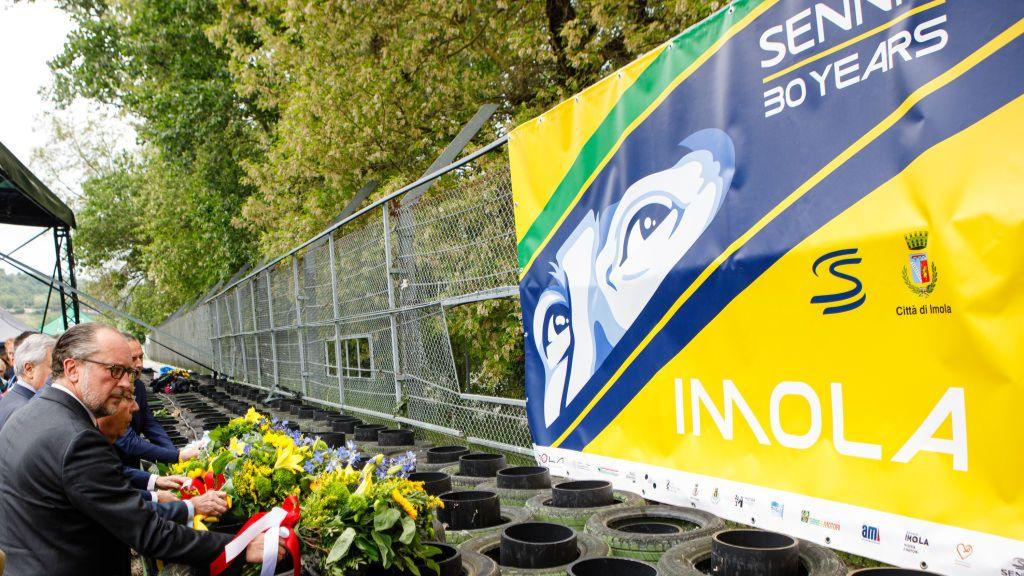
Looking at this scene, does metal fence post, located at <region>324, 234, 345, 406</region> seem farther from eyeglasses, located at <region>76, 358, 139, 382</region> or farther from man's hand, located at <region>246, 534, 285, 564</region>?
man's hand, located at <region>246, 534, 285, 564</region>

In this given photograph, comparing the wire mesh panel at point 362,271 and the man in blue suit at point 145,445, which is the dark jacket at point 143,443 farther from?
the wire mesh panel at point 362,271

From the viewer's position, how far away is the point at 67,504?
3008mm

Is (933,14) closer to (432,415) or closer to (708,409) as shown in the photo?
(708,409)

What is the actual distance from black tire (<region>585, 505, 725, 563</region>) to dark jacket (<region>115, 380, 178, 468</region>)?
11.6ft

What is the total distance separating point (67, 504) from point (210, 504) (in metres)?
0.57

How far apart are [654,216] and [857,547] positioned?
1.47 m

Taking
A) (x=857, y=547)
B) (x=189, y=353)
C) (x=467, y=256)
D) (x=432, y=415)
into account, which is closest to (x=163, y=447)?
(x=432, y=415)

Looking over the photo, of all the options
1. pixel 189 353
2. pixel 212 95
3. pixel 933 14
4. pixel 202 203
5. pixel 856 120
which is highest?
pixel 212 95

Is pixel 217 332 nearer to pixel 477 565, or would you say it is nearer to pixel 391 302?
pixel 391 302

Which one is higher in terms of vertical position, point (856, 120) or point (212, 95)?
point (212, 95)

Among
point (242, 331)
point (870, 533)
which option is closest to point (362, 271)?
point (870, 533)

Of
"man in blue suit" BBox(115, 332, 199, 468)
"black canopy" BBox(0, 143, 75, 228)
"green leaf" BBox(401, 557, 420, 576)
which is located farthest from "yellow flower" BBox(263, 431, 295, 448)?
"black canopy" BBox(0, 143, 75, 228)

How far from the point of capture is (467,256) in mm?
5387

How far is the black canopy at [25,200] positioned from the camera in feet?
29.4
